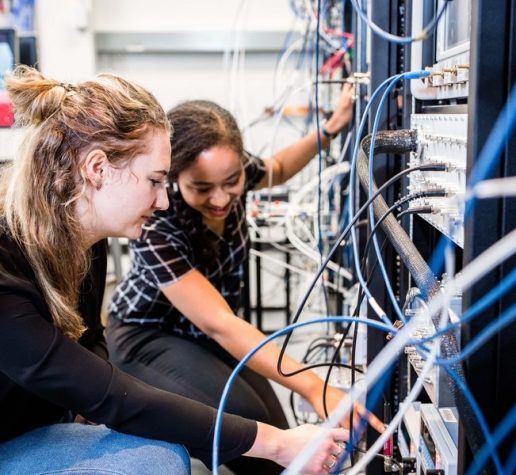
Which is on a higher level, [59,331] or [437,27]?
[437,27]

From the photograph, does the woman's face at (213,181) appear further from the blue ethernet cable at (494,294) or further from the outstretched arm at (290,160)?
the blue ethernet cable at (494,294)

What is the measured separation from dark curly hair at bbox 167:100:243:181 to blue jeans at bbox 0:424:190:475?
0.63 m

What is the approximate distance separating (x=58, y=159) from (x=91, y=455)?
0.48 metres

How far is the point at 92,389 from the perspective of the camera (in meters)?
0.92

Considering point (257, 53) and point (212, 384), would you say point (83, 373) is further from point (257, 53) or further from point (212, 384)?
point (257, 53)

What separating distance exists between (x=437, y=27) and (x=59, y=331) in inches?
29.2

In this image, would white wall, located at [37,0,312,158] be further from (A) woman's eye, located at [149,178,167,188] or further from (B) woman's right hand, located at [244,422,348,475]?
(B) woman's right hand, located at [244,422,348,475]

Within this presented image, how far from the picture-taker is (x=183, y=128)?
4.72 feet

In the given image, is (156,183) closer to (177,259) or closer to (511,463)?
(177,259)

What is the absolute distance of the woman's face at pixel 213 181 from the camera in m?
1.41

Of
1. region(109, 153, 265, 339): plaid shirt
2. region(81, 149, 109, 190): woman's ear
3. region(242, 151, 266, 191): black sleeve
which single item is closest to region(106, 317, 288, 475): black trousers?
region(109, 153, 265, 339): plaid shirt

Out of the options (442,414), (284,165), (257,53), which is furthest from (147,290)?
(257,53)

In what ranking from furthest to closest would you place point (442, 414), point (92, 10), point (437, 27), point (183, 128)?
point (92, 10), point (183, 128), point (437, 27), point (442, 414)

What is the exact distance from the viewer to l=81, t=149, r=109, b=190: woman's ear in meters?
1.00
